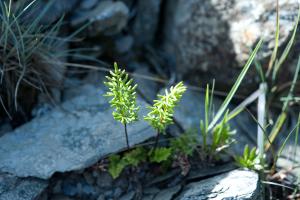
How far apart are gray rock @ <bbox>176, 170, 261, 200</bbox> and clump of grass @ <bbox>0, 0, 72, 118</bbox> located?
2.91 ft

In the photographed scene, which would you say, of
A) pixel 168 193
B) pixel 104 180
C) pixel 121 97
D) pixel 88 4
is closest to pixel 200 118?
pixel 168 193

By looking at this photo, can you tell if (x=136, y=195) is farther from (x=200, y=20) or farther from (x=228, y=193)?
(x=200, y=20)

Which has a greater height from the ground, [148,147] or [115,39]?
[115,39]

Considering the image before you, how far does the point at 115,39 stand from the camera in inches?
116

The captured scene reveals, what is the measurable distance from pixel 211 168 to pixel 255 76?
1.92 feet

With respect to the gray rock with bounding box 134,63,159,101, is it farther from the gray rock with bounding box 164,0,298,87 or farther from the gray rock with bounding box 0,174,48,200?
the gray rock with bounding box 0,174,48,200

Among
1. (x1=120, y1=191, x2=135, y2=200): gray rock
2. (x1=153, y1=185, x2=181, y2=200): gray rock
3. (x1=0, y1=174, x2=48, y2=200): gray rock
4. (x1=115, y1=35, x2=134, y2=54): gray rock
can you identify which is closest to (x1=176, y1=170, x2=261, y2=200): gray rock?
(x1=153, y1=185, x2=181, y2=200): gray rock

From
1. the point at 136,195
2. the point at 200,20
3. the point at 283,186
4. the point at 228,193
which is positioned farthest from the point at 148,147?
the point at 200,20

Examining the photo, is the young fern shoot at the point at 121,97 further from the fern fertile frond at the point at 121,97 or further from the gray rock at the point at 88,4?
the gray rock at the point at 88,4

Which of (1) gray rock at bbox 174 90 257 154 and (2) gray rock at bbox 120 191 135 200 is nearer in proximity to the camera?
(2) gray rock at bbox 120 191 135 200

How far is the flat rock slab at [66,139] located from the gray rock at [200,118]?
0.30 meters

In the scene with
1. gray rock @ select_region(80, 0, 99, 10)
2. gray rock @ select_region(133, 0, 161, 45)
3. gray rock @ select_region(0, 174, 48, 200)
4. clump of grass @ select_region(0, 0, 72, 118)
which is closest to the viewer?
gray rock @ select_region(0, 174, 48, 200)

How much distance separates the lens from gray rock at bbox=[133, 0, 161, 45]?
10.1 ft

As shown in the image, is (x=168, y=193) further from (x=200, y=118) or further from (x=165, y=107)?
(x=200, y=118)
